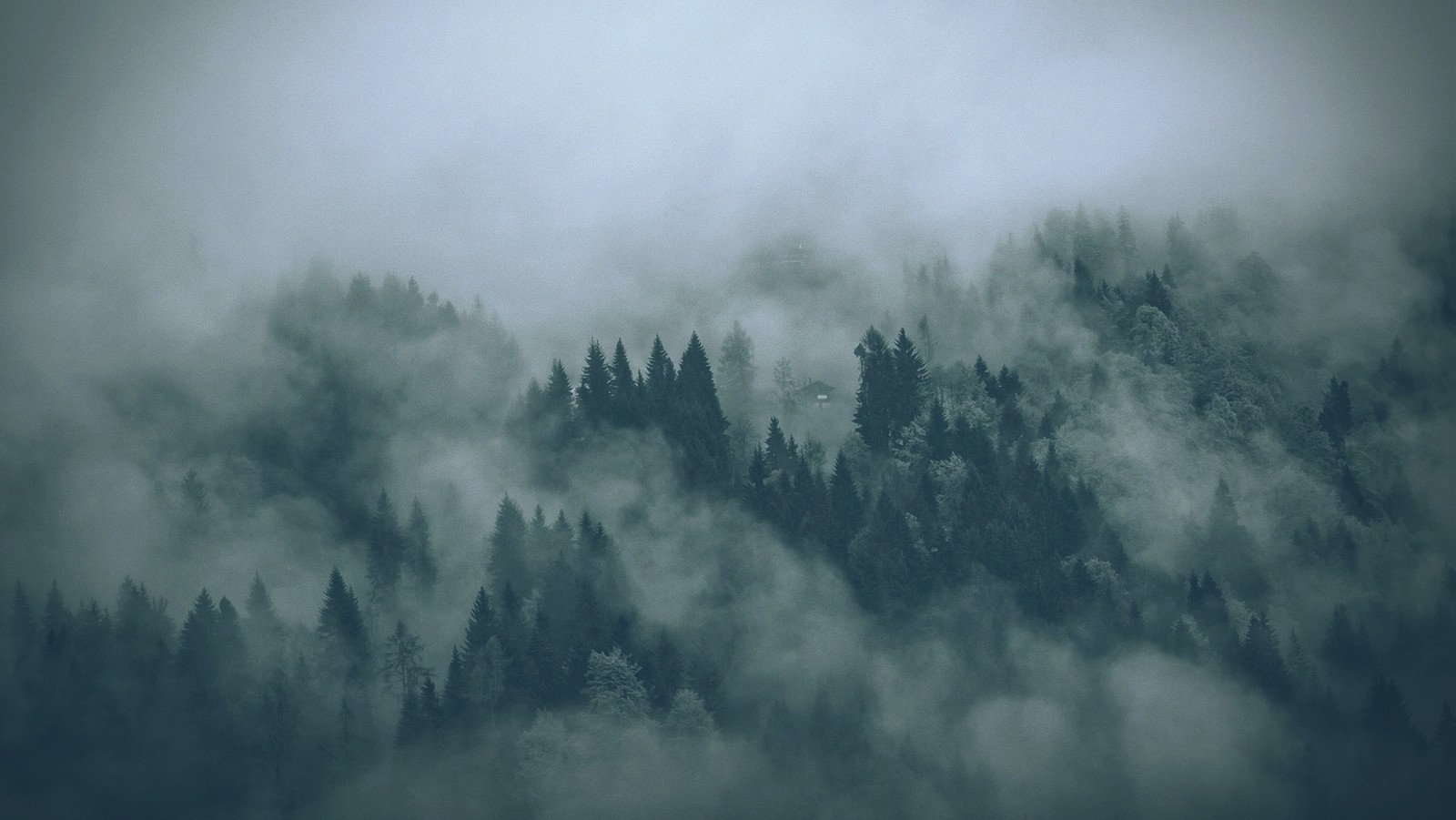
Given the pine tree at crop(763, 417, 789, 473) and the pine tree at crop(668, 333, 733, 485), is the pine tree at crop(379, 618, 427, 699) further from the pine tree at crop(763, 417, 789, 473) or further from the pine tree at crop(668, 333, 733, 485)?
the pine tree at crop(763, 417, 789, 473)

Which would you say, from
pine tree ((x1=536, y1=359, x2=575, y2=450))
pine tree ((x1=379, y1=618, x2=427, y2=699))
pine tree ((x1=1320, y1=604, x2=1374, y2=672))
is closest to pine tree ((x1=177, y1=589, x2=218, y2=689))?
pine tree ((x1=379, y1=618, x2=427, y2=699))

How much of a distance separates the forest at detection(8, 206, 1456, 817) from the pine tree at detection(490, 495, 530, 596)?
13.3 inches

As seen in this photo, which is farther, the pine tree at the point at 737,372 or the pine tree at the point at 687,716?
the pine tree at the point at 737,372

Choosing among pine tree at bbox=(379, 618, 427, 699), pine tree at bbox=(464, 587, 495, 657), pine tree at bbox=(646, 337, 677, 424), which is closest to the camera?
pine tree at bbox=(464, 587, 495, 657)

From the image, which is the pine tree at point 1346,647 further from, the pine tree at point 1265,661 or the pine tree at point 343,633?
the pine tree at point 343,633

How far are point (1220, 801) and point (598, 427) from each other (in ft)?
202

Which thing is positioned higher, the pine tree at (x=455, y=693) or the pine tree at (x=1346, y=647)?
the pine tree at (x=455, y=693)

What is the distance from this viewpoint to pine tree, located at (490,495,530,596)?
541 ft

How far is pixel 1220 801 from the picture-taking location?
6078 inches

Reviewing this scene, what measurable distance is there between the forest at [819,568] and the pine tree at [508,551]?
1.11 ft

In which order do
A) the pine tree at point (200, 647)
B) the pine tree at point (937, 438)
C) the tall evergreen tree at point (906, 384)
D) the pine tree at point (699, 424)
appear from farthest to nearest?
1. the tall evergreen tree at point (906, 384)
2. the pine tree at point (699, 424)
3. the pine tree at point (937, 438)
4. the pine tree at point (200, 647)

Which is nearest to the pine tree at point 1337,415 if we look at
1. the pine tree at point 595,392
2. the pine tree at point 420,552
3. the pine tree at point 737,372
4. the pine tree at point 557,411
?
the pine tree at point 737,372

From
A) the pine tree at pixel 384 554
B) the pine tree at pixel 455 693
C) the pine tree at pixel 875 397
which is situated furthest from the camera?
the pine tree at pixel 875 397

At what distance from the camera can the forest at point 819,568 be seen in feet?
506
